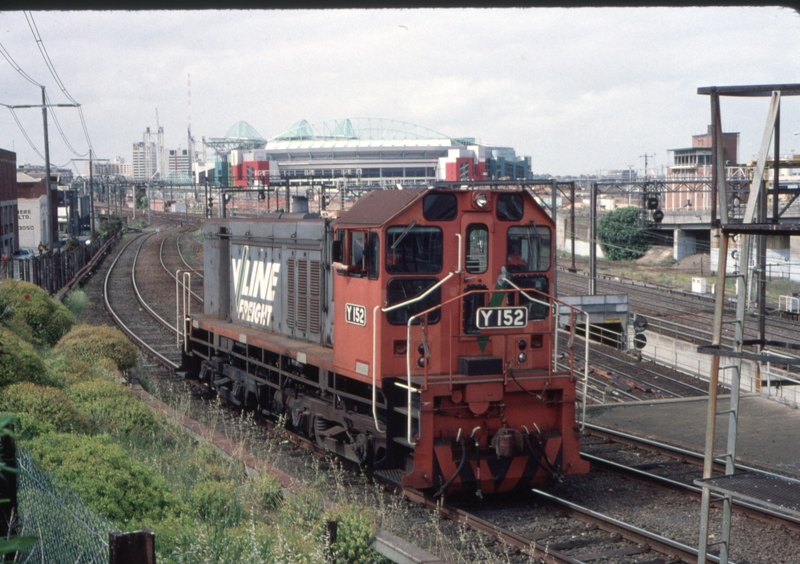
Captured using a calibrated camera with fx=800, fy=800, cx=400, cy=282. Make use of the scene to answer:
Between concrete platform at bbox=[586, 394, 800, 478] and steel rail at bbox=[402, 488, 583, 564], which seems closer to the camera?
steel rail at bbox=[402, 488, 583, 564]

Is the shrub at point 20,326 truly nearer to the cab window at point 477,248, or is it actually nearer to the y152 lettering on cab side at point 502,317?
the cab window at point 477,248

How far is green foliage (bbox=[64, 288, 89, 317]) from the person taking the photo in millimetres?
24391

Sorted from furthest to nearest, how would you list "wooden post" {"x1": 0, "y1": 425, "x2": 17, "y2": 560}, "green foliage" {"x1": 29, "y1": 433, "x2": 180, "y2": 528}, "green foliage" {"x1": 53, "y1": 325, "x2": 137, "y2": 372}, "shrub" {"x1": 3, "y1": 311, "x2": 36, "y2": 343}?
"green foliage" {"x1": 53, "y1": 325, "x2": 137, "y2": 372}, "shrub" {"x1": 3, "y1": 311, "x2": 36, "y2": 343}, "green foliage" {"x1": 29, "y1": 433, "x2": 180, "y2": 528}, "wooden post" {"x1": 0, "y1": 425, "x2": 17, "y2": 560}

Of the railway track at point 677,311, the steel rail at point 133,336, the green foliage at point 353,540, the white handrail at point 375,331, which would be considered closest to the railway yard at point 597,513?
the steel rail at point 133,336

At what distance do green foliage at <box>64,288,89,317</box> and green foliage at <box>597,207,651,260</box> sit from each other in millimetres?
44982

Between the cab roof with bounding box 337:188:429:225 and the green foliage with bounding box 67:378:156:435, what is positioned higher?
the cab roof with bounding box 337:188:429:225

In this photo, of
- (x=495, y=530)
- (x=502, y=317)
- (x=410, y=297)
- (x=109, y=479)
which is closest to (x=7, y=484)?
(x=109, y=479)

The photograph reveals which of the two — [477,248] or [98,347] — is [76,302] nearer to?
[98,347]

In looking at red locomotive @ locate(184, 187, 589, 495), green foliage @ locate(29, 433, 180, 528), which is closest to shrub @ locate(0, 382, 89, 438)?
green foliage @ locate(29, 433, 180, 528)

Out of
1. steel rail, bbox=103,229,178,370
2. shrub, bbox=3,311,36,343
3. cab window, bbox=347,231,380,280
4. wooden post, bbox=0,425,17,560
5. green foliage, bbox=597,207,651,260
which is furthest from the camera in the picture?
green foliage, bbox=597,207,651,260

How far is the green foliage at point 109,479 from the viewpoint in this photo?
5.67 meters

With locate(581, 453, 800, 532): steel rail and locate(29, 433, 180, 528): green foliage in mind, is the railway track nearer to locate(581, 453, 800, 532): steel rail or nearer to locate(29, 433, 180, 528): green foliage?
locate(581, 453, 800, 532): steel rail

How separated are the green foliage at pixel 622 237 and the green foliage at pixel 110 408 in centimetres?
5580

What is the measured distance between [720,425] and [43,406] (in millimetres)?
10013
